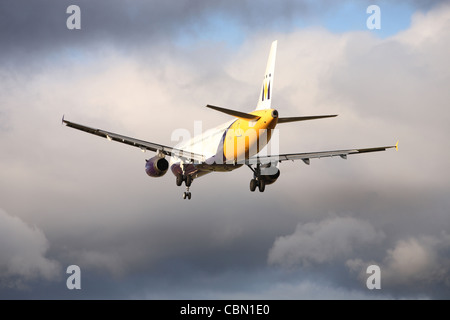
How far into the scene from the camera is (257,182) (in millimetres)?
58500

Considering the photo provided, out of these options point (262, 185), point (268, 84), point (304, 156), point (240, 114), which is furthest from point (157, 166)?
point (304, 156)

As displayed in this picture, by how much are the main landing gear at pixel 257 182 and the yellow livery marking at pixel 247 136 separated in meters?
3.91

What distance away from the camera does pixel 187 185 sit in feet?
194

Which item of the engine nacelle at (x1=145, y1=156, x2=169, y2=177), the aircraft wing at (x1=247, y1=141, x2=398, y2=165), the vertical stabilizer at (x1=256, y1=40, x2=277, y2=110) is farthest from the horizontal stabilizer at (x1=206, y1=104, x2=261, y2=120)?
the engine nacelle at (x1=145, y1=156, x2=169, y2=177)

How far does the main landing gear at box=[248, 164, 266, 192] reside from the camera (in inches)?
2295

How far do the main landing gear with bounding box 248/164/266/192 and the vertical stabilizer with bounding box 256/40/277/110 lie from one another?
6022mm

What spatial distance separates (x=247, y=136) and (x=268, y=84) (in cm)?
467

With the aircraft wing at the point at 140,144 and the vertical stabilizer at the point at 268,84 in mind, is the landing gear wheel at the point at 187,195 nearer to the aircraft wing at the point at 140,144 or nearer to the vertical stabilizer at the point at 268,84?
the aircraft wing at the point at 140,144

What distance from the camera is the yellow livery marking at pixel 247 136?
52094 mm

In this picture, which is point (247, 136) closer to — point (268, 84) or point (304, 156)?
point (268, 84)

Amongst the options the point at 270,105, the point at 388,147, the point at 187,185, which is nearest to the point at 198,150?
the point at 187,185

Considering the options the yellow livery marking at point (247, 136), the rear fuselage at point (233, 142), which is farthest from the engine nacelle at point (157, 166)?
the yellow livery marking at point (247, 136)
